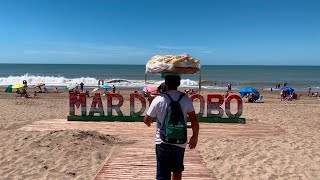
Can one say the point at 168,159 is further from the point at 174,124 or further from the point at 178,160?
the point at 174,124

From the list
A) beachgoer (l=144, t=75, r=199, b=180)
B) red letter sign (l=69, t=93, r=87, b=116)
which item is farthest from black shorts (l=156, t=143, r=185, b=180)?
red letter sign (l=69, t=93, r=87, b=116)

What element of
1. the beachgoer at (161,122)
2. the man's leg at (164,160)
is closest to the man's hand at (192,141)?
the beachgoer at (161,122)

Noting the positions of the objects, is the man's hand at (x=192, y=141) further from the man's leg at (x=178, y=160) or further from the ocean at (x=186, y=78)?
the ocean at (x=186, y=78)

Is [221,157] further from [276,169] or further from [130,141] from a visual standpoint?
[130,141]

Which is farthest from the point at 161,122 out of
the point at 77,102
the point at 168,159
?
the point at 77,102

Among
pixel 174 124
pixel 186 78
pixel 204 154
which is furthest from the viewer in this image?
pixel 186 78

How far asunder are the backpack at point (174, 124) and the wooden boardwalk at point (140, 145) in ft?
7.26

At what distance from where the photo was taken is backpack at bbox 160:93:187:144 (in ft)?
13.8

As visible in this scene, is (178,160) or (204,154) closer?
(178,160)

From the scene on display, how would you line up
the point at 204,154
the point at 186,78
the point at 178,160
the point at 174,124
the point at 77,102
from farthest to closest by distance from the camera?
1. the point at 186,78
2. the point at 77,102
3. the point at 204,154
4. the point at 178,160
5. the point at 174,124

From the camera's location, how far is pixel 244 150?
28.8ft

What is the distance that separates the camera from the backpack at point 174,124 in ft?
13.8

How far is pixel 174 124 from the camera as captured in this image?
4223 millimetres

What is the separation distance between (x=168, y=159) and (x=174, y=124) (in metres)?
0.44
